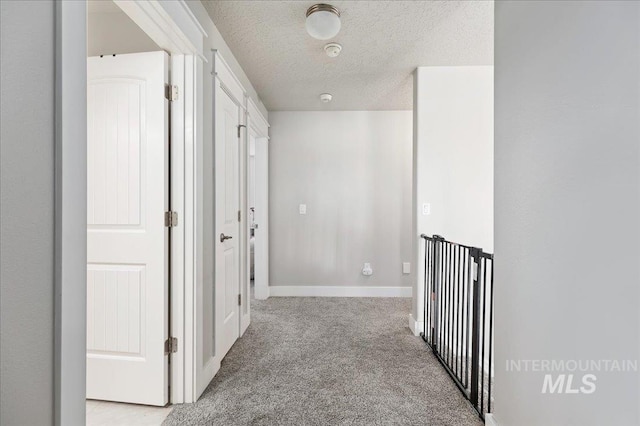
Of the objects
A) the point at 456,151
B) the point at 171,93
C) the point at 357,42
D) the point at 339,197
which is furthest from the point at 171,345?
the point at 339,197

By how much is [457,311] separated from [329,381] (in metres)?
1.01

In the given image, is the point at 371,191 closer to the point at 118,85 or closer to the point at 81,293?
the point at 118,85

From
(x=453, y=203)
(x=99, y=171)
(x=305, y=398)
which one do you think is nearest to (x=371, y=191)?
(x=453, y=203)

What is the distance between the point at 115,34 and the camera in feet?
6.28

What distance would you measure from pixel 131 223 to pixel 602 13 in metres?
2.21

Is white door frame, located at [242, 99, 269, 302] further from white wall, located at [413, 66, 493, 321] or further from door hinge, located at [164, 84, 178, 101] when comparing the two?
door hinge, located at [164, 84, 178, 101]

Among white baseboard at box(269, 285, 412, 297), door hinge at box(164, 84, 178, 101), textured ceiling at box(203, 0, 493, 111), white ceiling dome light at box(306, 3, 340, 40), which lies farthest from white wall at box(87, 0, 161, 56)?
white baseboard at box(269, 285, 412, 297)

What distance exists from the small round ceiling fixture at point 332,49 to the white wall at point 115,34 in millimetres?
1212

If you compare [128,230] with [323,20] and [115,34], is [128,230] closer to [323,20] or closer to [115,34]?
[115,34]

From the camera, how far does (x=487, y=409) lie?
176cm

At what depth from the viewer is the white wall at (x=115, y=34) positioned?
1.89 metres

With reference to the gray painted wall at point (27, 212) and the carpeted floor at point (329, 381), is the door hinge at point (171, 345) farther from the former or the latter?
the gray painted wall at point (27, 212)

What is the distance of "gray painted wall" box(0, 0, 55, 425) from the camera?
0.76 m

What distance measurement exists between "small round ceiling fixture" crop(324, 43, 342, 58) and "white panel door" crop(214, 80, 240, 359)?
87 cm
